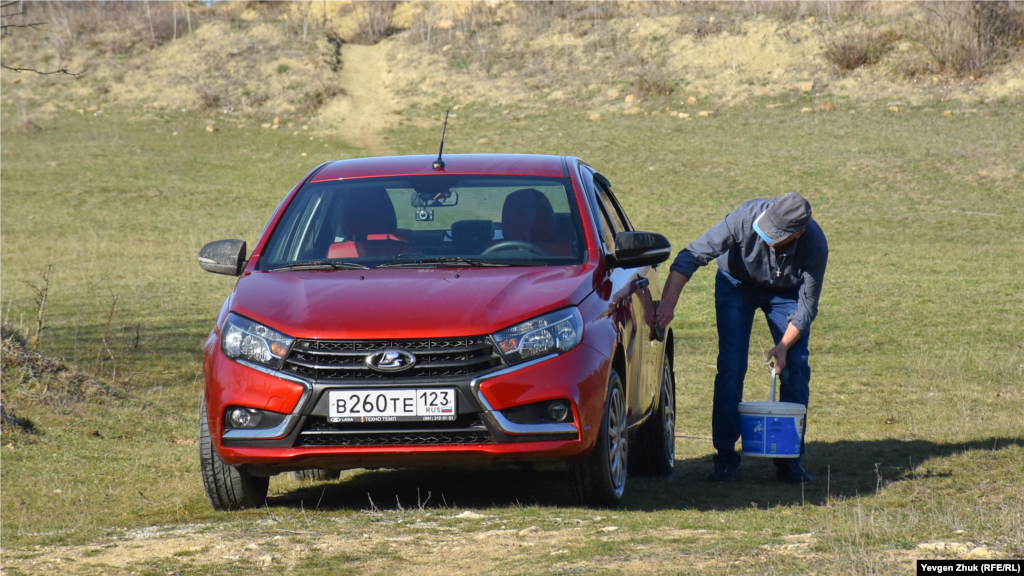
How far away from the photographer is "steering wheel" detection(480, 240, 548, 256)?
563 cm

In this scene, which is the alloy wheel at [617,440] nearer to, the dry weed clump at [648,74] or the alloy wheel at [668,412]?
the alloy wheel at [668,412]

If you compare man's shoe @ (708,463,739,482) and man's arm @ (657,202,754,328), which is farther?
man's shoe @ (708,463,739,482)

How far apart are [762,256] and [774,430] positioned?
998mm

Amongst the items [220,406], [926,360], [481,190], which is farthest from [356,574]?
[926,360]

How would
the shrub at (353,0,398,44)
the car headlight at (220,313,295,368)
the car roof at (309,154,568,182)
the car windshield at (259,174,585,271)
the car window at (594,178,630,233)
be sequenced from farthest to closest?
the shrub at (353,0,398,44), the car window at (594,178,630,233), the car roof at (309,154,568,182), the car windshield at (259,174,585,271), the car headlight at (220,313,295,368)

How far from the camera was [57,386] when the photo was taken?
28.3 feet

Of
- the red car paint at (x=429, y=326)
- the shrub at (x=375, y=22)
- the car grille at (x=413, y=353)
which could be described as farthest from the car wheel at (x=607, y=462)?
the shrub at (x=375, y=22)

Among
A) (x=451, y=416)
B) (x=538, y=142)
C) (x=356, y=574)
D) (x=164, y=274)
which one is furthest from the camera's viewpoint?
(x=538, y=142)

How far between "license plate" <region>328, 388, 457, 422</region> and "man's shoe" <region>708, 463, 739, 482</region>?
8.44 ft

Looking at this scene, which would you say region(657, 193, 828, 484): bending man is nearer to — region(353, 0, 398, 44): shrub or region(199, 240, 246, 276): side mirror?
region(199, 240, 246, 276): side mirror

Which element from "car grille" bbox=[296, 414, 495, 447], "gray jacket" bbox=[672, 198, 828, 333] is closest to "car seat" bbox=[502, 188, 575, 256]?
"gray jacket" bbox=[672, 198, 828, 333]

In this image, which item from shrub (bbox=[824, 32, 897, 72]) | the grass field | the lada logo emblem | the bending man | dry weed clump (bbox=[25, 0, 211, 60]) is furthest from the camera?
dry weed clump (bbox=[25, 0, 211, 60])

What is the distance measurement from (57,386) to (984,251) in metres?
17.9

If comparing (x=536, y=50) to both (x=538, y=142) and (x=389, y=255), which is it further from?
(x=389, y=255)
